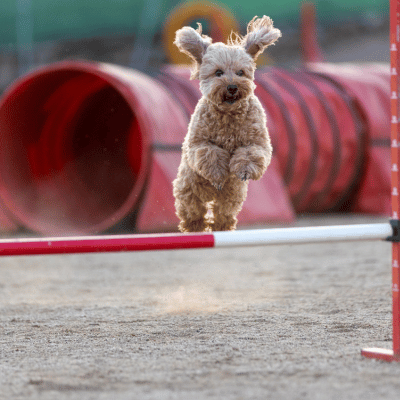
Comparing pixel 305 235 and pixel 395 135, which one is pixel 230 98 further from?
pixel 395 135

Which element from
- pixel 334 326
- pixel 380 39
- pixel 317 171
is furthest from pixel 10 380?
pixel 380 39

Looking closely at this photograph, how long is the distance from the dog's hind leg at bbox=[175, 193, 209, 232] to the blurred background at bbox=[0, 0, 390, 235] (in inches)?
3.6

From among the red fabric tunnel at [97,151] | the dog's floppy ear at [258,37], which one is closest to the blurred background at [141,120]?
the red fabric tunnel at [97,151]

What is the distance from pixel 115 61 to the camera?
16.1 m

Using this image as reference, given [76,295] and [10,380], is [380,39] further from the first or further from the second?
[10,380]

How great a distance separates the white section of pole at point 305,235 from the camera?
203 cm

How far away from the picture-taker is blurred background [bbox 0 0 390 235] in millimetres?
3197

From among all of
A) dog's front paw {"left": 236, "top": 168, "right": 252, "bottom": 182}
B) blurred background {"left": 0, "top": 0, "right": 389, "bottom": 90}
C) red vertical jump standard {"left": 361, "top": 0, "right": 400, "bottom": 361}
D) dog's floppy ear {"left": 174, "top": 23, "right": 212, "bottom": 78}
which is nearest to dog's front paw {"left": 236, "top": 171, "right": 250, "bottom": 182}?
dog's front paw {"left": 236, "top": 168, "right": 252, "bottom": 182}

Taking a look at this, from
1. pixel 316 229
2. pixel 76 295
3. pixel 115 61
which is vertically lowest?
pixel 76 295

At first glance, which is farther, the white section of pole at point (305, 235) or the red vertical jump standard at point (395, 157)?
the red vertical jump standard at point (395, 157)

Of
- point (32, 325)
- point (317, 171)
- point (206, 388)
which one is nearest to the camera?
point (206, 388)

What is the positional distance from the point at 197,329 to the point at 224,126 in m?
1.37

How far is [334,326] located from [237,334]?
1.40 feet

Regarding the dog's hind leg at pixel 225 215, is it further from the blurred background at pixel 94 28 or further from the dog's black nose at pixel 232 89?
the blurred background at pixel 94 28
